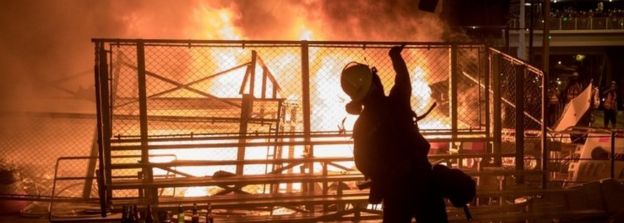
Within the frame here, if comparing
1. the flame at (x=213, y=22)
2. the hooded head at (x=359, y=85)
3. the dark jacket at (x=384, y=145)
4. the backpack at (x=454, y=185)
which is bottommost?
the backpack at (x=454, y=185)

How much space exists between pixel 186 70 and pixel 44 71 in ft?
10.7

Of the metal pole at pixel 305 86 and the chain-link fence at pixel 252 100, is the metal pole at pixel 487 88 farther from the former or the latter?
the metal pole at pixel 305 86

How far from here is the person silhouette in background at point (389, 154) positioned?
220 inches

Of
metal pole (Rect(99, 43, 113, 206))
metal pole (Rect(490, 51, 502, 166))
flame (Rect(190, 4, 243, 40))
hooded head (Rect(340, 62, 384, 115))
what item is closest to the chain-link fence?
metal pole (Rect(99, 43, 113, 206))

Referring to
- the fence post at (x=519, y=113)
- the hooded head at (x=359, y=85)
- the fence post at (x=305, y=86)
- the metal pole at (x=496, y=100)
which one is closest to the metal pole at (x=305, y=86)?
the fence post at (x=305, y=86)

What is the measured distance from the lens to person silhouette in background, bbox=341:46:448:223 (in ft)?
18.3

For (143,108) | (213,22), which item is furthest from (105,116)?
(213,22)

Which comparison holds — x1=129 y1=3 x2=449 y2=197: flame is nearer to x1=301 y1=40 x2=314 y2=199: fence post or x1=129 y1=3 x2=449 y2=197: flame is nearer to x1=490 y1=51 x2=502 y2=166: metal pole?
x1=301 y1=40 x2=314 y2=199: fence post

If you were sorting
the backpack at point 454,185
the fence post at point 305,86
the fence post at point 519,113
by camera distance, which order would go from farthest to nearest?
the fence post at point 519,113 < the fence post at point 305,86 < the backpack at point 454,185

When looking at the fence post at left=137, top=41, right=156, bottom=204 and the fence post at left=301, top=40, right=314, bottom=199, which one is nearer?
the fence post at left=137, top=41, right=156, bottom=204

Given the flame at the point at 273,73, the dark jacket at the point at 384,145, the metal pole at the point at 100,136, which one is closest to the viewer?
the dark jacket at the point at 384,145

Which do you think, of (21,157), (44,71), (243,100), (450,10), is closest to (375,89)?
(243,100)

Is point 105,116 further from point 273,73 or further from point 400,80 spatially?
point 273,73

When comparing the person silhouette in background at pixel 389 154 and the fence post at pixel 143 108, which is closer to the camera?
the person silhouette in background at pixel 389 154
